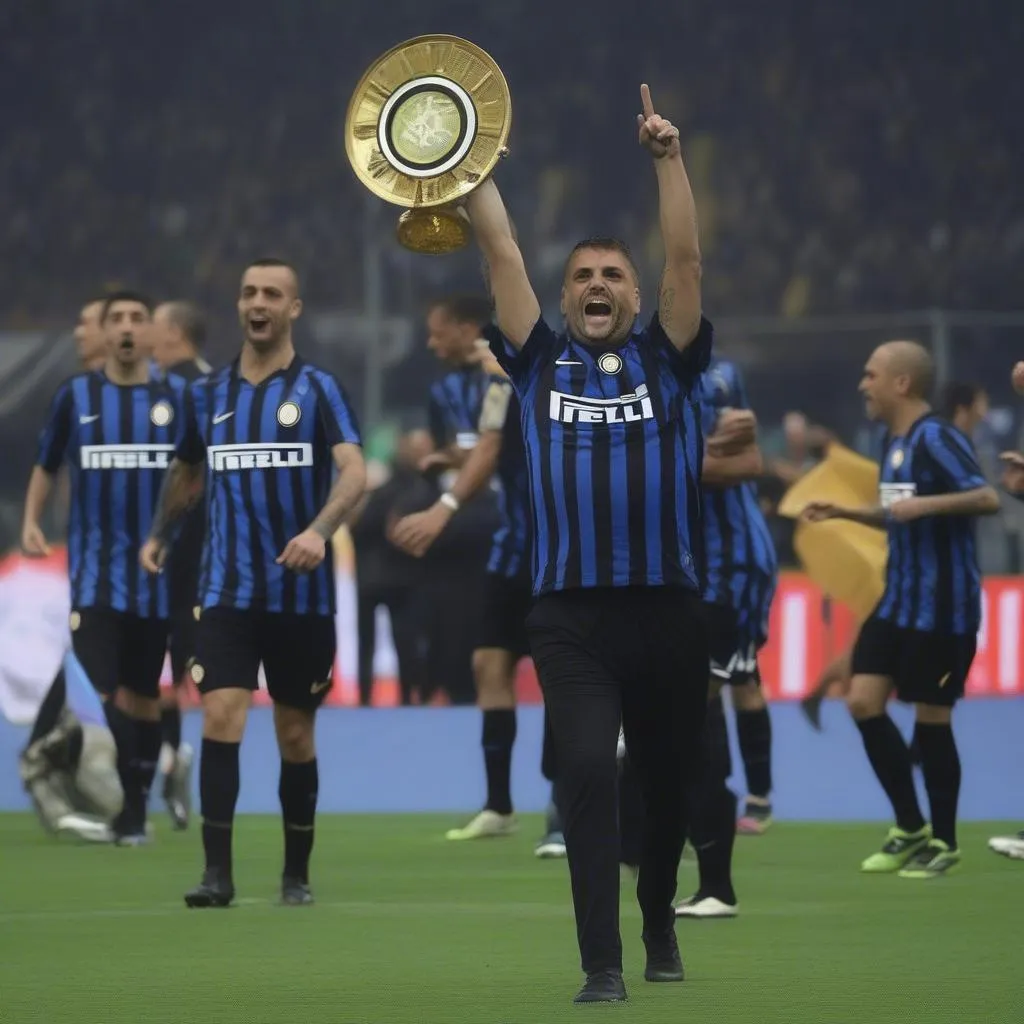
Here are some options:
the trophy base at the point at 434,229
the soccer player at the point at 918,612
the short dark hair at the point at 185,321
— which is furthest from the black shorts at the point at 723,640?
the short dark hair at the point at 185,321

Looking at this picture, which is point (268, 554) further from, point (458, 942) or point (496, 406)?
point (496, 406)

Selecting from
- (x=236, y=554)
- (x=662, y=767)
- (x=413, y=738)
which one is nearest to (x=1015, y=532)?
(x=413, y=738)

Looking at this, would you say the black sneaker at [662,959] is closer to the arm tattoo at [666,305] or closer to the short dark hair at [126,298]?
the arm tattoo at [666,305]

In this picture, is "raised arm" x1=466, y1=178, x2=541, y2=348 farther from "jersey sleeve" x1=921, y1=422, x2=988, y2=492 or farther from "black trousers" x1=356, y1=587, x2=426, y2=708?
"black trousers" x1=356, y1=587, x2=426, y2=708

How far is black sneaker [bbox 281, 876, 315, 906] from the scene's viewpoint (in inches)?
262

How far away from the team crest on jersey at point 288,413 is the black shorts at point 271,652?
550 millimetres

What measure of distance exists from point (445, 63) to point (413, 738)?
319 inches

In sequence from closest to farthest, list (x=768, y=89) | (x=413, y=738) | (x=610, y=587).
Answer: (x=610, y=587)
(x=413, y=738)
(x=768, y=89)

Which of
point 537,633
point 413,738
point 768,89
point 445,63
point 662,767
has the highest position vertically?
point 768,89

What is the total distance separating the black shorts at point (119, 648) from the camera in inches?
336

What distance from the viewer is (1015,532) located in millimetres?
17531

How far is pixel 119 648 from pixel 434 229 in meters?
4.21

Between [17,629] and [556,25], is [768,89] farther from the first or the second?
[17,629]

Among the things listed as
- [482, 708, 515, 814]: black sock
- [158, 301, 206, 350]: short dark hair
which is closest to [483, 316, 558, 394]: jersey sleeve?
[482, 708, 515, 814]: black sock
